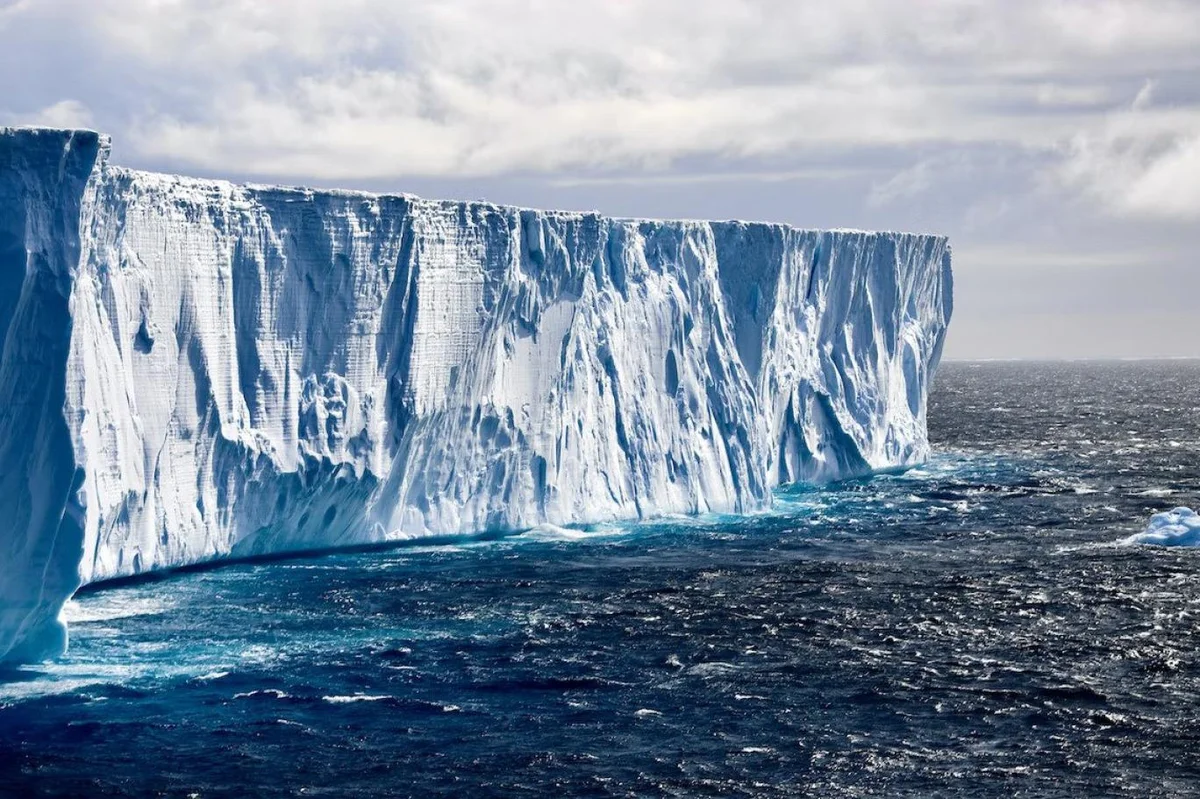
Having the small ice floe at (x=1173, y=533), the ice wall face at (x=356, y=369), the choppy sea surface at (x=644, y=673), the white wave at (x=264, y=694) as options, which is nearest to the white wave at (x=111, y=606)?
the choppy sea surface at (x=644, y=673)

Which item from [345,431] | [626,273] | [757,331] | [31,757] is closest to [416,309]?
[345,431]

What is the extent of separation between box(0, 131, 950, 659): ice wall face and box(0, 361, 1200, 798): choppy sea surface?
1.29m

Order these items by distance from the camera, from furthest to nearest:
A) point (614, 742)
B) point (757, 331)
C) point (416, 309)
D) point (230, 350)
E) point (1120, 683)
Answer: point (757, 331) → point (416, 309) → point (230, 350) → point (1120, 683) → point (614, 742)

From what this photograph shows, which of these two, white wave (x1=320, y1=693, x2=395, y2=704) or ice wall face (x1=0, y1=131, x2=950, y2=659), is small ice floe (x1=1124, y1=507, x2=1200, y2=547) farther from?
white wave (x1=320, y1=693, x2=395, y2=704)

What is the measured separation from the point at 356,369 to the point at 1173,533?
64.5 feet

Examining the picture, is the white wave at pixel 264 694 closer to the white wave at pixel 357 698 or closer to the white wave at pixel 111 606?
the white wave at pixel 357 698

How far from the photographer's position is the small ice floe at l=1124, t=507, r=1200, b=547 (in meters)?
35.9

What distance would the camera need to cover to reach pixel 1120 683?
2325cm

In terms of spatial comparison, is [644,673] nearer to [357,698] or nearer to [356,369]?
[357,698]

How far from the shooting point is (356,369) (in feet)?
107

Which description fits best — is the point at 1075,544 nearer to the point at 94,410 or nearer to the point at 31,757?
the point at 94,410

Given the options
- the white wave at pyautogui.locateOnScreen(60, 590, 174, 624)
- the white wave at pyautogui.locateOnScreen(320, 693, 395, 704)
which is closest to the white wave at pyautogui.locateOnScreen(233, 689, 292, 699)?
the white wave at pyautogui.locateOnScreen(320, 693, 395, 704)

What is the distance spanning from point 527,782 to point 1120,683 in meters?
9.99

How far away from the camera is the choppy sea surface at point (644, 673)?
19156 millimetres
